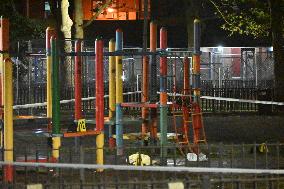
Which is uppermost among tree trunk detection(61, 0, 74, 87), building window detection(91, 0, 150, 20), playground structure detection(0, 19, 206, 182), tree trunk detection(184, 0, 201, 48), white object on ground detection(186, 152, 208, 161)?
building window detection(91, 0, 150, 20)

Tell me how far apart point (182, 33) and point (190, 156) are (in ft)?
127

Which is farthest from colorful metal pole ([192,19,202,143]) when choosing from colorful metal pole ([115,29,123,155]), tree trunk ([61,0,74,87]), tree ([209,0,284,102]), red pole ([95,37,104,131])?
tree trunk ([61,0,74,87])

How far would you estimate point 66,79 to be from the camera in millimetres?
33094

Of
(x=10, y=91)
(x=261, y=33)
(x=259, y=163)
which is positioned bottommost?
(x=259, y=163)

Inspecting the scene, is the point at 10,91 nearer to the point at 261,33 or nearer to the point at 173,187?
the point at 173,187

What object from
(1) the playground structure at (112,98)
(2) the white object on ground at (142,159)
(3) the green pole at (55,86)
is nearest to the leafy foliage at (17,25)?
A: (1) the playground structure at (112,98)

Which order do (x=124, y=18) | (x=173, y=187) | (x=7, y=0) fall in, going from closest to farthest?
1. (x=173, y=187)
2. (x=7, y=0)
3. (x=124, y=18)

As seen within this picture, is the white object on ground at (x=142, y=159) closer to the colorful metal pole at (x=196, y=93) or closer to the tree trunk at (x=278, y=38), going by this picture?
the colorful metal pole at (x=196, y=93)

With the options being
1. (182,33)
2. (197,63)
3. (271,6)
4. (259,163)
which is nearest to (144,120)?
(197,63)

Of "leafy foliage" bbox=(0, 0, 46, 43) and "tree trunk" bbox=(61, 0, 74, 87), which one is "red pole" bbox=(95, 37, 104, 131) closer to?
"tree trunk" bbox=(61, 0, 74, 87)

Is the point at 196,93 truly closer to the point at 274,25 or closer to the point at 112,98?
the point at 112,98

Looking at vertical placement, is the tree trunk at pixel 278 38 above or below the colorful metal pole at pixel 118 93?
above

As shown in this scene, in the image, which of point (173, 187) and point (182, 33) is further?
point (182, 33)

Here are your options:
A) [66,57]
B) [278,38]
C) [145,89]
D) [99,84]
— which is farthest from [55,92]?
[278,38]
